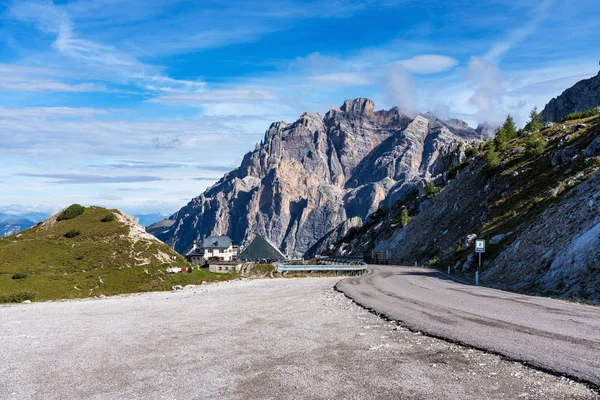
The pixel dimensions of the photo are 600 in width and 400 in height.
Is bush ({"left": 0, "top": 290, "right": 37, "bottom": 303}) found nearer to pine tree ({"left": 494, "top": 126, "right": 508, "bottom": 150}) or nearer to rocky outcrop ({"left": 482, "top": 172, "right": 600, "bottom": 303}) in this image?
rocky outcrop ({"left": 482, "top": 172, "right": 600, "bottom": 303})

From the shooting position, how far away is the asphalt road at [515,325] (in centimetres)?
1031

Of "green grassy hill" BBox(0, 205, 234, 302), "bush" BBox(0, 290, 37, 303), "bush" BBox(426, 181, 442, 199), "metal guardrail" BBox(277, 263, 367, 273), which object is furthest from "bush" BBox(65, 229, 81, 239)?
"bush" BBox(426, 181, 442, 199)

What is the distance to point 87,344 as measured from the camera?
47.1 feet

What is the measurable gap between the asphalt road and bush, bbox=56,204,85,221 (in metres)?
40.4

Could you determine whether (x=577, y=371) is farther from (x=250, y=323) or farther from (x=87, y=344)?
(x=87, y=344)

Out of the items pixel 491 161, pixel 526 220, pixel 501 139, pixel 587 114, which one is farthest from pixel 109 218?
pixel 587 114

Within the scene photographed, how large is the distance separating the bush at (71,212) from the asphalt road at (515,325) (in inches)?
1590

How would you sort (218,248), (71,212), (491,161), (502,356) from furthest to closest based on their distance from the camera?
(218,248), (491,161), (71,212), (502,356)

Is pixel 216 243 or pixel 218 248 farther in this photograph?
pixel 216 243

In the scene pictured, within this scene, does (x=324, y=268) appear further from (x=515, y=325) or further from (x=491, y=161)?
(x=515, y=325)

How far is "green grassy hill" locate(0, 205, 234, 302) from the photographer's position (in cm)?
3167

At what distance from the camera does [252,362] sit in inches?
448

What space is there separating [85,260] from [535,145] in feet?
219

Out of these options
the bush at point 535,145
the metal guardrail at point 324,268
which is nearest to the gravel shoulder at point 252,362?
the metal guardrail at point 324,268
